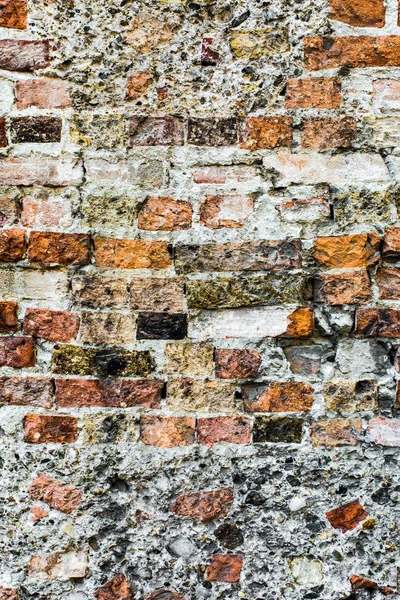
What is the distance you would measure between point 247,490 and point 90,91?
107cm

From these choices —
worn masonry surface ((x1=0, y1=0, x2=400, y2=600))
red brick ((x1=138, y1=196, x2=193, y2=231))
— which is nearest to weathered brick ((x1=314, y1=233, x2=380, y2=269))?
worn masonry surface ((x1=0, y1=0, x2=400, y2=600))

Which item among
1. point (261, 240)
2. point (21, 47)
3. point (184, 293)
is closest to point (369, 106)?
point (261, 240)

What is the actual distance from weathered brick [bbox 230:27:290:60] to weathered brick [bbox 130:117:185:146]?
23cm

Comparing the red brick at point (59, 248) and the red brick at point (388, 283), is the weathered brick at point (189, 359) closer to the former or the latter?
the red brick at point (59, 248)

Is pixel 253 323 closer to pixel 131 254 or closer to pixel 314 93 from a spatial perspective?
pixel 131 254

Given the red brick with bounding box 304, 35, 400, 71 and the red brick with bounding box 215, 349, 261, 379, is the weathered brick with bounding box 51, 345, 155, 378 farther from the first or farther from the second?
the red brick with bounding box 304, 35, 400, 71

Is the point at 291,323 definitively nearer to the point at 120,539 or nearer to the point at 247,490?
the point at 247,490

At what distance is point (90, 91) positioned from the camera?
1566 mm

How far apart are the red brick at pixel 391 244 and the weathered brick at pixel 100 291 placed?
647mm

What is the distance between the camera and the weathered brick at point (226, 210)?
1.55 m

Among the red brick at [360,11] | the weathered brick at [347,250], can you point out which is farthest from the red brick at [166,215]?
the red brick at [360,11]

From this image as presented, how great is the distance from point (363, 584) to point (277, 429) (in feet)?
1.41

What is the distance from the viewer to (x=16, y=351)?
A: 156cm

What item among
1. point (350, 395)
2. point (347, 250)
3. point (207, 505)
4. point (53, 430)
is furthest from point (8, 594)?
point (347, 250)
